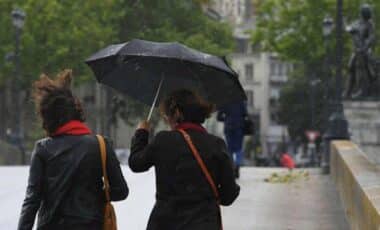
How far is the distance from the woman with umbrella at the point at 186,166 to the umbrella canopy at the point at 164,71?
428 mm

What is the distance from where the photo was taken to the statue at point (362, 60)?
2552 centimetres

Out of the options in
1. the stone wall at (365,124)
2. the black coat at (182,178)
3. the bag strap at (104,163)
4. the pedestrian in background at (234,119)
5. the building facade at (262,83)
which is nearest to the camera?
the bag strap at (104,163)

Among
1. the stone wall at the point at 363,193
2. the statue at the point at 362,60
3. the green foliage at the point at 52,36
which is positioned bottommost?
the stone wall at the point at 363,193

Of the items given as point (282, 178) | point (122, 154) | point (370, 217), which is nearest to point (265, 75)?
point (122, 154)

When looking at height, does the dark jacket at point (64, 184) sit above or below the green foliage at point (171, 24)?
below

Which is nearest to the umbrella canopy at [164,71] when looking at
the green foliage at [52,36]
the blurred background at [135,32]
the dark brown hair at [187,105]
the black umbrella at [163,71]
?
the black umbrella at [163,71]

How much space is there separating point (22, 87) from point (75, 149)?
48391 mm

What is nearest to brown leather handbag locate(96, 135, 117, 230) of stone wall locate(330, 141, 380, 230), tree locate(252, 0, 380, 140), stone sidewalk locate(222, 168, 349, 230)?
stone wall locate(330, 141, 380, 230)

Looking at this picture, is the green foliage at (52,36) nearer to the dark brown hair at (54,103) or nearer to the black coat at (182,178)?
the black coat at (182,178)

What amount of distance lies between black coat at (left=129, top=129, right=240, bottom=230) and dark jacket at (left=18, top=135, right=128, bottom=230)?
14.6 inches

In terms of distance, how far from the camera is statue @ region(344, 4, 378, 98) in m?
25.5

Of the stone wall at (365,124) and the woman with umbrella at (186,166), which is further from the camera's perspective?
the stone wall at (365,124)

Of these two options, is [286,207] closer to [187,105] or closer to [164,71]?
[164,71]

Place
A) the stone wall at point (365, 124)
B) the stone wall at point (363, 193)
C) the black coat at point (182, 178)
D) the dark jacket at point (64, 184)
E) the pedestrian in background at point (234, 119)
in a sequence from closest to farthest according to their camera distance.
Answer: the dark jacket at point (64, 184) → the black coat at point (182, 178) → the stone wall at point (363, 193) → the pedestrian in background at point (234, 119) → the stone wall at point (365, 124)
